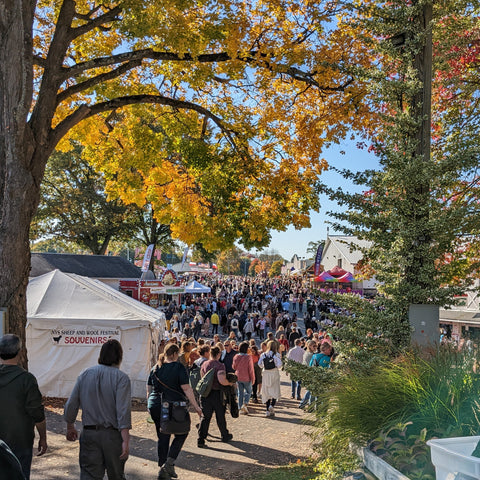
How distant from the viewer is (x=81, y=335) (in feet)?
39.0

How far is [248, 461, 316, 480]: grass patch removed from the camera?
19.3 feet

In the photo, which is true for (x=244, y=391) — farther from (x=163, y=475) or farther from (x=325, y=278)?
(x=325, y=278)

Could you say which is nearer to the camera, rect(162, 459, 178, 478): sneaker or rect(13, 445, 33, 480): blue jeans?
rect(13, 445, 33, 480): blue jeans

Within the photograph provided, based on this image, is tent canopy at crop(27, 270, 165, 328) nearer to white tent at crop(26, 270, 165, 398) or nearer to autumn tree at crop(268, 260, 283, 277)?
white tent at crop(26, 270, 165, 398)

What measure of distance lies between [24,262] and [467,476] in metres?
6.30

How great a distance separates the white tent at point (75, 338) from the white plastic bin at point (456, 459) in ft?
32.0

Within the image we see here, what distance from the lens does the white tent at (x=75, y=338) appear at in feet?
38.8

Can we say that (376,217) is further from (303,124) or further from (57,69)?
(57,69)

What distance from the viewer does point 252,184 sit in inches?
429

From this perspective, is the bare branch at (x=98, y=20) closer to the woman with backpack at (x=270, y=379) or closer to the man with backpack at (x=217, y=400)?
the man with backpack at (x=217, y=400)

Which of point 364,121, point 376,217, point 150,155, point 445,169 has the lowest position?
point 376,217

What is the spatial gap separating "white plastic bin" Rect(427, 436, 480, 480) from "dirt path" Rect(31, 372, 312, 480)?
3.20 meters

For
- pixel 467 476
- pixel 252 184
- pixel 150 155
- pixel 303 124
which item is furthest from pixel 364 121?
pixel 467 476

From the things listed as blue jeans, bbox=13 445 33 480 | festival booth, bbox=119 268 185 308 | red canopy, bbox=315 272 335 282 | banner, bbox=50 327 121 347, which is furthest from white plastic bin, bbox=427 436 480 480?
red canopy, bbox=315 272 335 282
